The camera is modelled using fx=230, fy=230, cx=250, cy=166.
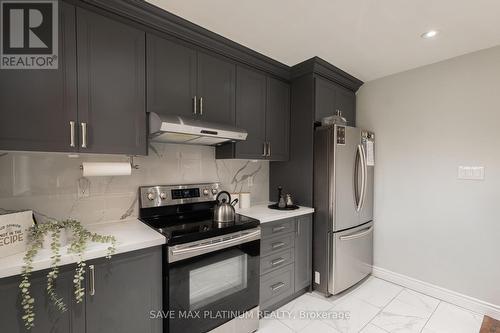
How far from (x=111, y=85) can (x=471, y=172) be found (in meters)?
3.13

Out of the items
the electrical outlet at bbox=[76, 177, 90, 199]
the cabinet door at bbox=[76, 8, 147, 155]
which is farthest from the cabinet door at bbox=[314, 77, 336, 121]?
the electrical outlet at bbox=[76, 177, 90, 199]

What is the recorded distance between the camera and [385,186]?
2760 millimetres

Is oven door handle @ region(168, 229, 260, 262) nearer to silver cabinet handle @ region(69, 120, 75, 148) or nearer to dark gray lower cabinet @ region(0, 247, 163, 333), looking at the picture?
dark gray lower cabinet @ region(0, 247, 163, 333)

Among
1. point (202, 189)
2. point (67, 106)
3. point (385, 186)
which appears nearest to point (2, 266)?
point (67, 106)

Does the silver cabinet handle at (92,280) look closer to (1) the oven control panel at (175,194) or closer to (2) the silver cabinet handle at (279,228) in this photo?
(1) the oven control panel at (175,194)

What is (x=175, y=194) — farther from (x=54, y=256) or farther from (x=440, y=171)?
(x=440, y=171)

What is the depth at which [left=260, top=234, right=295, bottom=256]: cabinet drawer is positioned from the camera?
2.04 m

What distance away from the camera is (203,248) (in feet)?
5.06

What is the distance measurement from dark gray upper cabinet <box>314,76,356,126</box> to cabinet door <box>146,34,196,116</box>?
4.44 feet

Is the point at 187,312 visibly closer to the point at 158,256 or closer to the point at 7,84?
the point at 158,256

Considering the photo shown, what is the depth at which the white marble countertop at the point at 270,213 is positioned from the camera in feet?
6.78

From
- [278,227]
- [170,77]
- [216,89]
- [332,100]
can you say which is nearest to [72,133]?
[170,77]

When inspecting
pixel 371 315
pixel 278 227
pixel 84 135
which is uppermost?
pixel 84 135

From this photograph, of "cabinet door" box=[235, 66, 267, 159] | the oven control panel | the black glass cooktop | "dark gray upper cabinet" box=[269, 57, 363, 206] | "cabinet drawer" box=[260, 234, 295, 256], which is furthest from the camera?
"dark gray upper cabinet" box=[269, 57, 363, 206]
